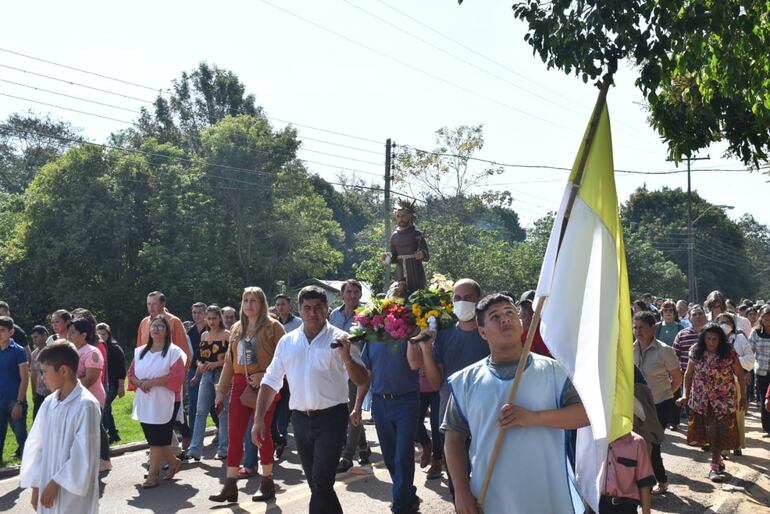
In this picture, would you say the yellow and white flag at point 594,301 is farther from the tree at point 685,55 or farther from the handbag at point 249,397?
the handbag at point 249,397

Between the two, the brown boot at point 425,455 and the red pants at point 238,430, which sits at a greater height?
the red pants at point 238,430

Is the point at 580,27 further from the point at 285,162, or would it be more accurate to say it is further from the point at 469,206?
the point at 285,162

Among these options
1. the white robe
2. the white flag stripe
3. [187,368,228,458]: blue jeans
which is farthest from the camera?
[187,368,228,458]: blue jeans

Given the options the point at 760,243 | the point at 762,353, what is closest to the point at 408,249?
the point at 762,353

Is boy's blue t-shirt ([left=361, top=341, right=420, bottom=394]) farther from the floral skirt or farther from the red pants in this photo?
the floral skirt

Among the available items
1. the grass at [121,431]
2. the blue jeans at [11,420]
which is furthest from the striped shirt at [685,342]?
the blue jeans at [11,420]

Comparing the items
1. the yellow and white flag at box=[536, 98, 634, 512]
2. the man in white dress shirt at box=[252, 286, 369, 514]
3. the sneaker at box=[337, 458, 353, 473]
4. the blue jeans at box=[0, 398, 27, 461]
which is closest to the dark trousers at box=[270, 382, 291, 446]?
the sneaker at box=[337, 458, 353, 473]

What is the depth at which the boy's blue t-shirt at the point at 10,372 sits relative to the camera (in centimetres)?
1027

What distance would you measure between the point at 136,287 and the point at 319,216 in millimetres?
11579

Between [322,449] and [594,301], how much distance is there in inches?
128

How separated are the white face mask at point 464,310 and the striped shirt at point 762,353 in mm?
7665

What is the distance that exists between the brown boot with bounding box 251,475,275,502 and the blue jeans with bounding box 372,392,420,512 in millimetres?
1468

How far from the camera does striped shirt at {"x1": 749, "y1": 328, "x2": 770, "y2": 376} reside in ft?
42.8

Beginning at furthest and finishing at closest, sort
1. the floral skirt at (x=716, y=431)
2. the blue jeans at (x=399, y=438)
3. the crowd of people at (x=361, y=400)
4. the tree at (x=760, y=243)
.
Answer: the tree at (x=760, y=243) < the floral skirt at (x=716, y=431) < the blue jeans at (x=399, y=438) < the crowd of people at (x=361, y=400)
